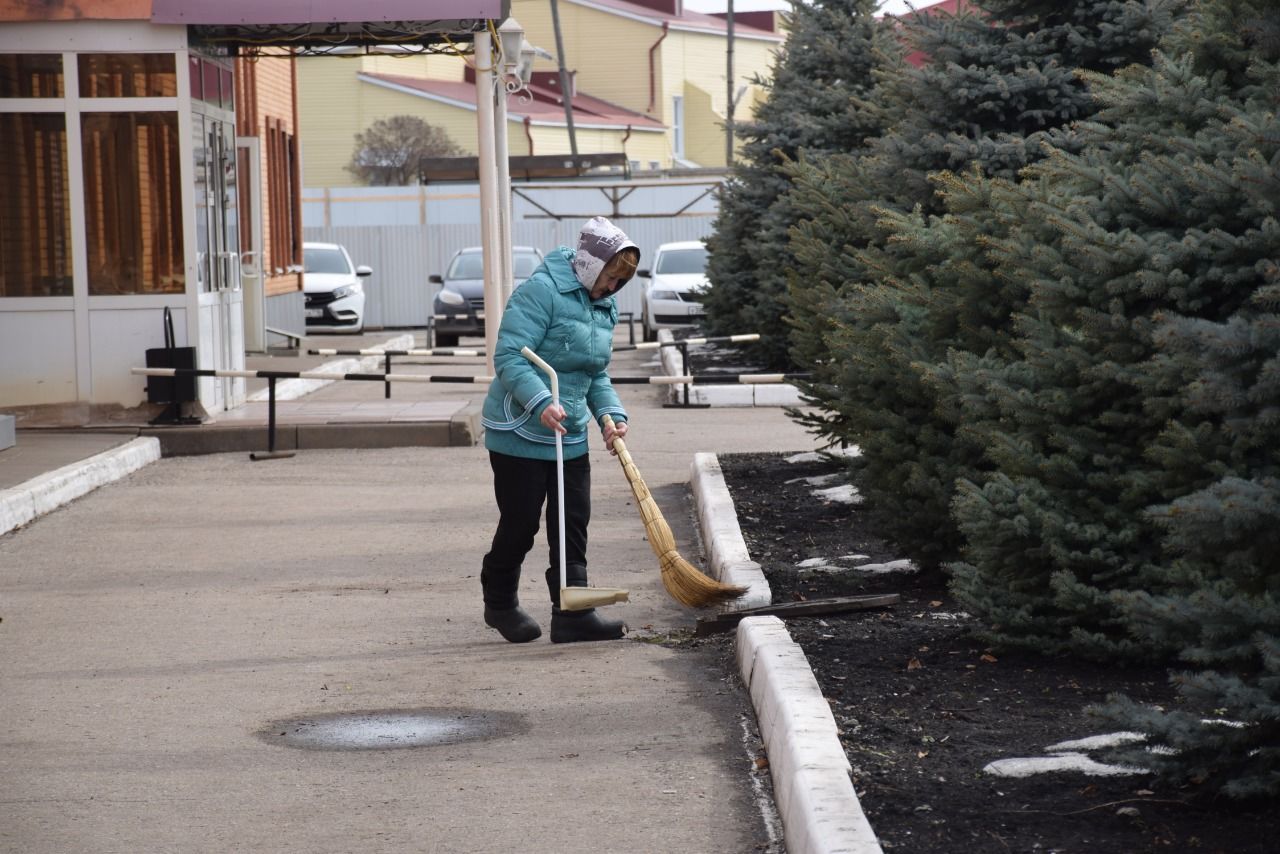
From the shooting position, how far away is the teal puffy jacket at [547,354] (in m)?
7.32

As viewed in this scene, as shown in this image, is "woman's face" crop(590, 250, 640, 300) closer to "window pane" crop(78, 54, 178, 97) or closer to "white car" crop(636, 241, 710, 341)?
"window pane" crop(78, 54, 178, 97)

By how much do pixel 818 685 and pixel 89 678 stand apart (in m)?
2.93

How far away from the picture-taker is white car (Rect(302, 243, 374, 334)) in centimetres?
3266

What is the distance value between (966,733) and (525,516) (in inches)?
103

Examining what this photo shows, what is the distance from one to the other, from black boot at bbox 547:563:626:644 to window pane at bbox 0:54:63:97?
907cm

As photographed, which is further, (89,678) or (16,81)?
(16,81)

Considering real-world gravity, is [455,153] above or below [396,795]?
above

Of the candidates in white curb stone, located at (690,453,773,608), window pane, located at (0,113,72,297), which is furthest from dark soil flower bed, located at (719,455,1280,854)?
window pane, located at (0,113,72,297)

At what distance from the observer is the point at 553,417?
280 inches

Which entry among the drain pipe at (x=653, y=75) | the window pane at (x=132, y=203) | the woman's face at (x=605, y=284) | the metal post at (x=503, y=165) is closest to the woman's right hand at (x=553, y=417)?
the woman's face at (x=605, y=284)

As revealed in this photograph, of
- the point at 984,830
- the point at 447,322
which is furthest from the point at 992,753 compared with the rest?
the point at 447,322

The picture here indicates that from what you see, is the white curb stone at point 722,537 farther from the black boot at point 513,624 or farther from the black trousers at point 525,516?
the black boot at point 513,624

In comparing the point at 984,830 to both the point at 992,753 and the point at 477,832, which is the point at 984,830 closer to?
the point at 992,753

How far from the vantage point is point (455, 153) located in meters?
56.8
